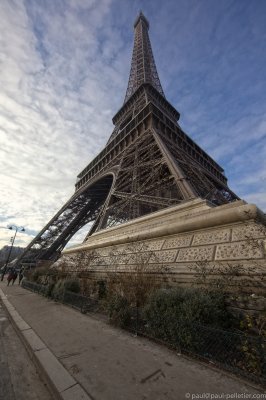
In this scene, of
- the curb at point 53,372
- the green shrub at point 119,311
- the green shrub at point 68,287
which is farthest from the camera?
the green shrub at point 68,287

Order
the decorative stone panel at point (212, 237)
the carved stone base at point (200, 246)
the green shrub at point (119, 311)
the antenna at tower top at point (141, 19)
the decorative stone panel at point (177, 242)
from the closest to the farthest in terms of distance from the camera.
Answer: the carved stone base at point (200, 246) < the green shrub at point (119, 311) < the decorative stone panel at point (212, 237) < the decorative stone panel at point (177, 242) < the antenna at tower top at point (141, 19)

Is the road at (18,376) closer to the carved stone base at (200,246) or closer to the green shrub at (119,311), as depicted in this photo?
the green shrub at (119,311)

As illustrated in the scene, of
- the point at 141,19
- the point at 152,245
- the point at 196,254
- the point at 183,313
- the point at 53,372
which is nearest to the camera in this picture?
the point at 53,372

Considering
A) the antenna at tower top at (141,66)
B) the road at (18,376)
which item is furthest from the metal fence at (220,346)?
the antenna at tower top at (141,66)

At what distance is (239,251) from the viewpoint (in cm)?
463

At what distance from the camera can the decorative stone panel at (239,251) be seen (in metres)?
4.30

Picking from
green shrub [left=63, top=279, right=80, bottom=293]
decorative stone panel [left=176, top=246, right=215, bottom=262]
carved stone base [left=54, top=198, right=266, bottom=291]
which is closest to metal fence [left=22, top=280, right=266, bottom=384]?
carved stone base [left=54, top=198, right=266, bottom=291]

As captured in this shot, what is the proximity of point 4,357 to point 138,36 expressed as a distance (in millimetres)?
72674

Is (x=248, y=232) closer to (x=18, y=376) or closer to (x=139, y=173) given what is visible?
(x=18, y=376)

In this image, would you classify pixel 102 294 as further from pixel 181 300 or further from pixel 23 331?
pixel 181 300

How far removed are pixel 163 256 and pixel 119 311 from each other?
7.20ft

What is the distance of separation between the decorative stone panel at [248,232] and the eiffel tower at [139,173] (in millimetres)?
4617

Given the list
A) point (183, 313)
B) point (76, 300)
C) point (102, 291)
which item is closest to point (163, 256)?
point (102, 291)

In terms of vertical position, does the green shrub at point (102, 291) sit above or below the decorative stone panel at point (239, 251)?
below
